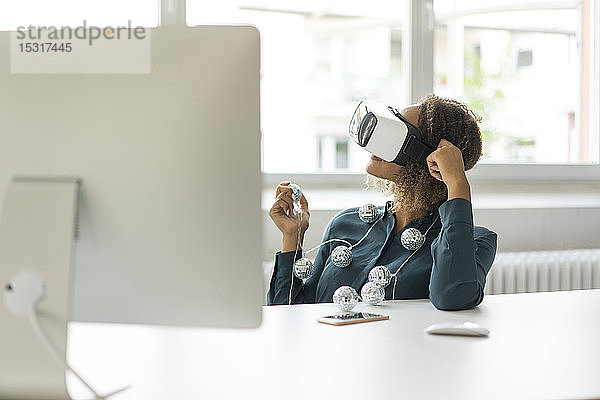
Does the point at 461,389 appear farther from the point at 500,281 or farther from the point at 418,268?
the point at 500,281

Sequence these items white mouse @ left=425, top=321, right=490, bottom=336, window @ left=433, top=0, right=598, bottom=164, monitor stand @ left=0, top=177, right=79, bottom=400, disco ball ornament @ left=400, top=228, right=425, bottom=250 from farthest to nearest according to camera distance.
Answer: window @ left=433, top=0, right=598, bottom=164 < disco ball ornament @ left=400, top=228, right=425, bottom=250 < white mouse @ left=425, top=321, right=490, bottom=336 < monitor stand @ left=0, top=177, right=79, bottom=400

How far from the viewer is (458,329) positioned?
1180mm

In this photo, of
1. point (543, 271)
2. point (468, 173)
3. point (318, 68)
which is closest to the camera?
point (543, 271)

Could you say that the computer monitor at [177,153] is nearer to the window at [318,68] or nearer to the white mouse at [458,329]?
the white mouse at [458,329]

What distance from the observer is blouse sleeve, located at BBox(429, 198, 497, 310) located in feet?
4.60

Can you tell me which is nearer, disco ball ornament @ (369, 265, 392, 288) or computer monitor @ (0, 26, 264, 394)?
computer monitor @ (0, 26, 264, 394)

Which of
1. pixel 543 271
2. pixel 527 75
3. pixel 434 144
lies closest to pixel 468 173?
pixel 543 271

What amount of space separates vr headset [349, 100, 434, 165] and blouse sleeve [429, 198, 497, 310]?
226mm

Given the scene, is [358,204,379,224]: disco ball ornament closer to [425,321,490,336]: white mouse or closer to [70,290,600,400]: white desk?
[70,290,600,400]: white desk

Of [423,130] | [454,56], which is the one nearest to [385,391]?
[423,130]

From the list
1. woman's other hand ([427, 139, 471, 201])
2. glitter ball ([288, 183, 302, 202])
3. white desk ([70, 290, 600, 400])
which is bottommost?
white desk ([70, 290, 600, 400])

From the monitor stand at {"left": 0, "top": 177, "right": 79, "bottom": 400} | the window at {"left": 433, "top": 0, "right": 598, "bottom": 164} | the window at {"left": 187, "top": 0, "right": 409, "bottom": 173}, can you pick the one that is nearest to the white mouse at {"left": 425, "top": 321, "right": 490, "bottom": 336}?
the monitor stand at {"left": 0, "top": 177, "right": 79, "bottom": 400}

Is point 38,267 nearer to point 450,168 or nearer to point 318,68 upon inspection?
point 450,168

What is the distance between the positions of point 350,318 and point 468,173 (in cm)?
Result: 162
